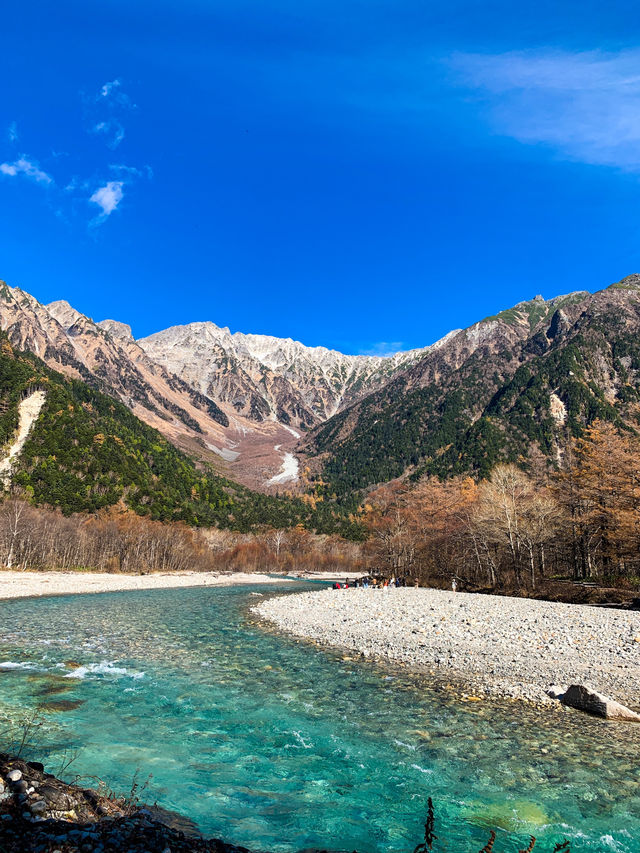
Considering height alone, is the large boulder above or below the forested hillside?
below

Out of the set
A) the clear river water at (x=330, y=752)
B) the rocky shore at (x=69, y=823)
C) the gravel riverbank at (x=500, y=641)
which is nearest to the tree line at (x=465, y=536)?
the gravel riverbank at (x=500, y=641)

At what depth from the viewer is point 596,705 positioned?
1365 centimetres

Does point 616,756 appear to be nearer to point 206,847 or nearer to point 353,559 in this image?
point 206,847

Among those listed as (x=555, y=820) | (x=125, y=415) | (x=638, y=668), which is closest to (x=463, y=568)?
(x=638, y=668)

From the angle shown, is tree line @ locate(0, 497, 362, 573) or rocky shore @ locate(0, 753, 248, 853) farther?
tree line @ locate(0, 497, 362, 573)

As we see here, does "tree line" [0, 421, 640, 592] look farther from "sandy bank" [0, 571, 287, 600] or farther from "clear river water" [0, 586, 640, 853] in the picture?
"clear river water" [0, 586, 640, 853]

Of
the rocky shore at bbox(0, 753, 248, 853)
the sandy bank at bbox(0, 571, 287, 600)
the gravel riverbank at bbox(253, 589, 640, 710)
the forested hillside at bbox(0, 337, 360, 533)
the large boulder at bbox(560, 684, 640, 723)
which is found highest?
the forested hillside at bbox(0, 337, 360, 533)

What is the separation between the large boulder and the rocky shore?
12.2 meters

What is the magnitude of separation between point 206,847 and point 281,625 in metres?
27.0

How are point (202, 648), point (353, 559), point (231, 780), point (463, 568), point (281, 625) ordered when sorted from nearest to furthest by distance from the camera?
point (231, 780), point (202, 648), point (281, 625), point (463, 568), point (353, 559)

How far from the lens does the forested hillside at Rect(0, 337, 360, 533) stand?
113488 mm

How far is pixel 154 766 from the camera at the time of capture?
33.2ft

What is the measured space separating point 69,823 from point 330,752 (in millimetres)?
7318

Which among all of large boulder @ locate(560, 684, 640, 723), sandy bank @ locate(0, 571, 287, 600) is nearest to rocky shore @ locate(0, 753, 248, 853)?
large boulder @ locate(560, 684, 640, 723)
